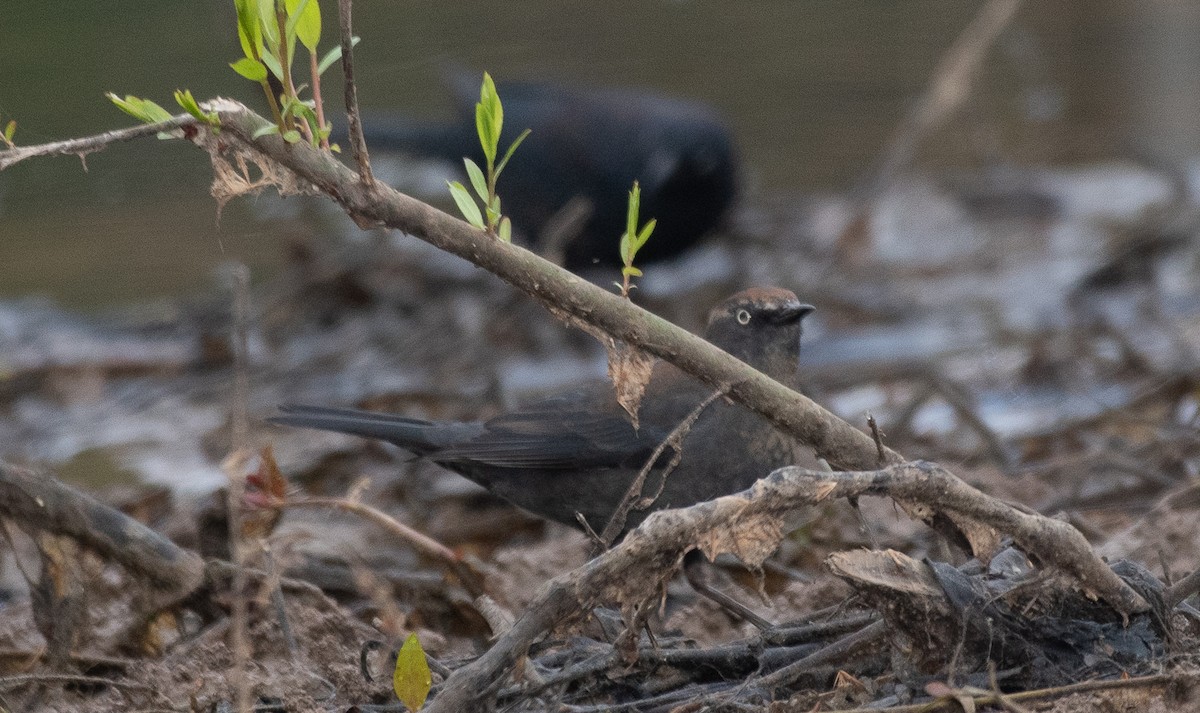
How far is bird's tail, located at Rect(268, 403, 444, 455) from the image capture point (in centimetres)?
375

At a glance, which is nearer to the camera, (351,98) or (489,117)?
(351,98)

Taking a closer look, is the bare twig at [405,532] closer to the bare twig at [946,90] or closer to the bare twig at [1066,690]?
the bare twig at [1066,690]

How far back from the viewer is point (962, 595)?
2.20m

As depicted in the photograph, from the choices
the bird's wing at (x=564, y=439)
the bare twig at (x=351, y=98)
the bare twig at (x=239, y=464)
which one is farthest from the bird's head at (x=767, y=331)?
the bare twig at (x=351, y=98)

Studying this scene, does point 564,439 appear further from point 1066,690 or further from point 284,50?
point 284,50

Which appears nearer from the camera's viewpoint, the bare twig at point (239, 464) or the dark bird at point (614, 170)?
the bare twig at point (239, 464)

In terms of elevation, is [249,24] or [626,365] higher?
[249,24]

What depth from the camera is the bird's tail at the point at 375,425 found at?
3754mm

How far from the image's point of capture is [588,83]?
10.1 metres

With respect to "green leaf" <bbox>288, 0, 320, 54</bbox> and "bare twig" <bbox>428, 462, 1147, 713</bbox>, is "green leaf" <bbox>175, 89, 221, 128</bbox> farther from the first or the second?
"bare twig" <bbox>428, 462, 1147, 713</bbox>

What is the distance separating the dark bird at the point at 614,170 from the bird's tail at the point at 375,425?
10.2 ft

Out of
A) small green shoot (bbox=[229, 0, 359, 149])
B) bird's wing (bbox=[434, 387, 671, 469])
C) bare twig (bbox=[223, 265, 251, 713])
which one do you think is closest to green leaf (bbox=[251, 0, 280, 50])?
small green shoot (bbox=[229, 0, 359, 149])

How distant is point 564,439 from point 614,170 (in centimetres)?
360

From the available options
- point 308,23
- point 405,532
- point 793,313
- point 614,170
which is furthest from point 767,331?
point 614,170
